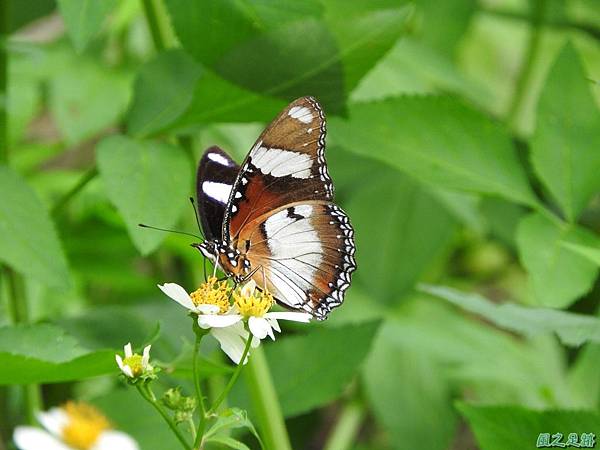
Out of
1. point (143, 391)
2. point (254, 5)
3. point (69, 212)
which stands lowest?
point (69, 212)

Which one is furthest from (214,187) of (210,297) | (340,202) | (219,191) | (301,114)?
(340,202)

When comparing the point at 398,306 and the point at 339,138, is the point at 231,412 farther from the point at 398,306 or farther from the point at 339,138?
the point at 398,306

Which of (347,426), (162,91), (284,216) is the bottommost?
(347,426)

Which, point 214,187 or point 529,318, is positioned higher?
point 214,187

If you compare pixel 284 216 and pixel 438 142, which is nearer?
pixel 284 216

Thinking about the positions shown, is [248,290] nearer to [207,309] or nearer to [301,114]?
[207,309]

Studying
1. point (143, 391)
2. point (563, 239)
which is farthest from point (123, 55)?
point (143, 391)
